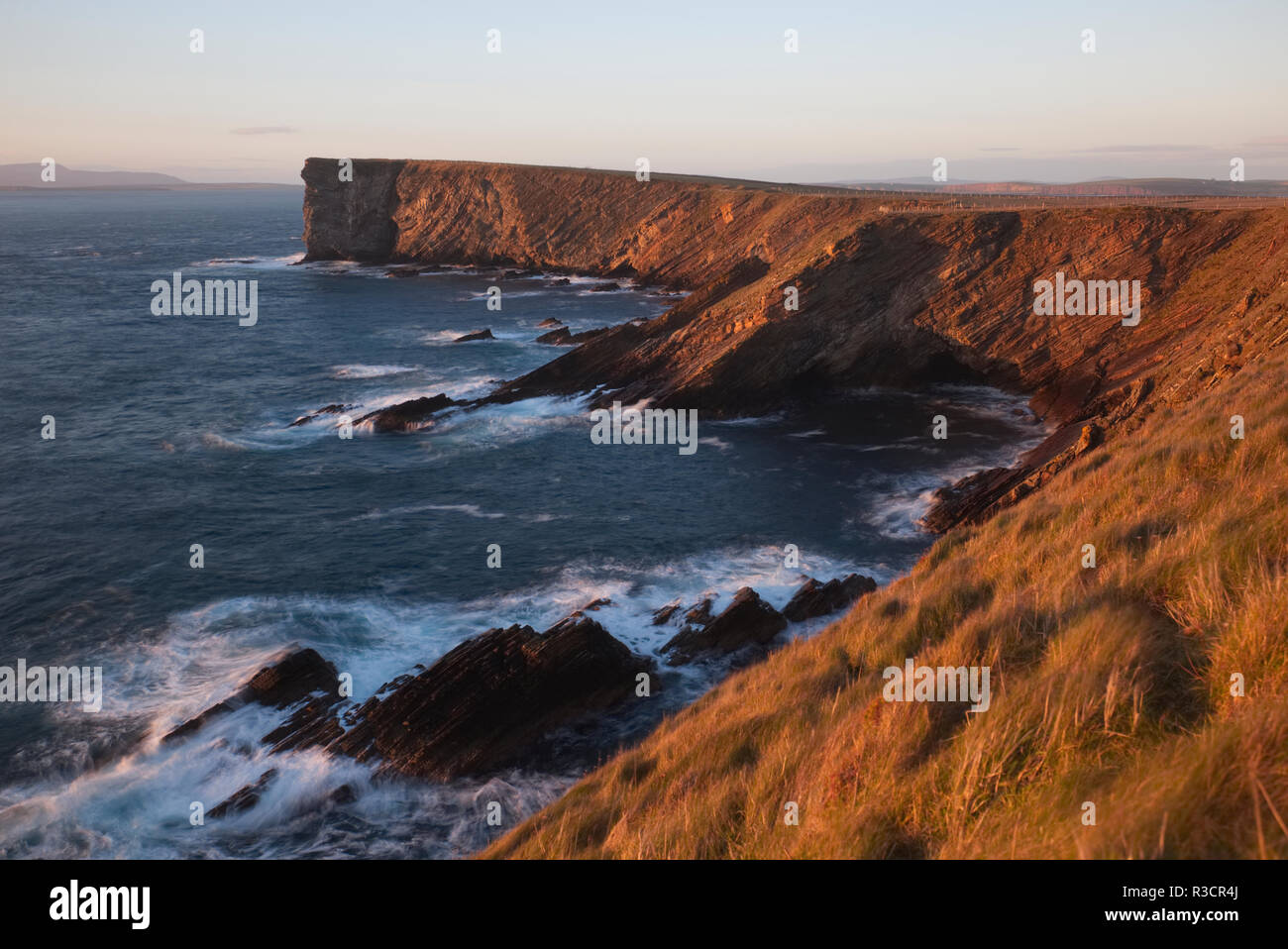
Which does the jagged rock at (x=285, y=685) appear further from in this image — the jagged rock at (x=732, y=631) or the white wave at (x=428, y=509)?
the white wave at (x=428, y=509)

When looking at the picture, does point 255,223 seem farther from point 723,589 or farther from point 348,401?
point 723,589

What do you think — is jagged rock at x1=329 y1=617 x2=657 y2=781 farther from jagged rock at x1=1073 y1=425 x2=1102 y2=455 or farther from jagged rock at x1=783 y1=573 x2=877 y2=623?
jagged rock at x1=1073 y1=425 x2=1102 y2=455

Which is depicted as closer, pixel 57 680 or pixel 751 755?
pixel 751 755

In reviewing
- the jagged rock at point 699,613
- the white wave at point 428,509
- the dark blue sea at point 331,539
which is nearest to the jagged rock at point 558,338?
the dark blue sea at point 331,539

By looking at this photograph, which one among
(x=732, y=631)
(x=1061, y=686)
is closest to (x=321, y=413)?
(x=732, y=631)

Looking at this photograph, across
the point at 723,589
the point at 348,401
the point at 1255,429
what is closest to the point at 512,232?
the point at 348,401

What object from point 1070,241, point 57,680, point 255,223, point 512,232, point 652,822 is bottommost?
point 57,680

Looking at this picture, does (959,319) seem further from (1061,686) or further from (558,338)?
(1061,686)
